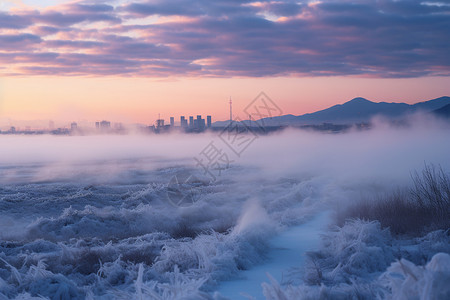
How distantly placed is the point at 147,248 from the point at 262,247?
2.75 m

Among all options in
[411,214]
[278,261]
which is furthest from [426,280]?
[411,214]

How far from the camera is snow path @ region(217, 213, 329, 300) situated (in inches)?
273

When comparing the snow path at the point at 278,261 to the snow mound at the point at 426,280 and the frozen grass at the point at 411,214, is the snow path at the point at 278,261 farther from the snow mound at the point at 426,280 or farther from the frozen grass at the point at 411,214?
the snow mound at the point at 426,280

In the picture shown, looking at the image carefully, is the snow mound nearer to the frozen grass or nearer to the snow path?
the snow path

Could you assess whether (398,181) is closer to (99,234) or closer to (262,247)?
(99,234)

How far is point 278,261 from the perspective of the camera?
8664mm

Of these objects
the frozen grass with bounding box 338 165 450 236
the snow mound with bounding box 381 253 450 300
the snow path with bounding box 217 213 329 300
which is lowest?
the snow path with bounding box 217 213 329 300

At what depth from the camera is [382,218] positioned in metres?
11.3

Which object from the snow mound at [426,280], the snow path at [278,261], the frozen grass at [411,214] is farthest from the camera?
the frozen grass at [411,214]

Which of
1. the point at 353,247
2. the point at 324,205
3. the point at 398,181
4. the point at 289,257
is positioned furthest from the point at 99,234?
the point at 398,181

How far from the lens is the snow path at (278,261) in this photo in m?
6.93

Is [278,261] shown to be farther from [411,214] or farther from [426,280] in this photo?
[426,280]

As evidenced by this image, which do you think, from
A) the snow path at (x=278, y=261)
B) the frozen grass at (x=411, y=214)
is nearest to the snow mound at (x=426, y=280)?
the snow path at (x=278, y=261)

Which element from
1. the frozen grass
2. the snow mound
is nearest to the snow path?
the frozen grass
